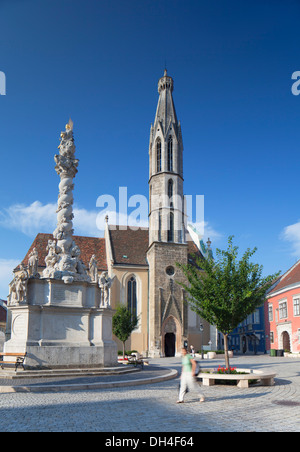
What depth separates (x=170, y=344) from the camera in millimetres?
42219

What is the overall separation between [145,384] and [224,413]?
602 centimetres

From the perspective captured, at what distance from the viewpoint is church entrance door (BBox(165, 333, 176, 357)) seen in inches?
1661

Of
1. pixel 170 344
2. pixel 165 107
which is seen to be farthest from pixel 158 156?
pixel 170 344

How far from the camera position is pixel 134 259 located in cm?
4491

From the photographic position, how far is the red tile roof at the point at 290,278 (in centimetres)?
4241

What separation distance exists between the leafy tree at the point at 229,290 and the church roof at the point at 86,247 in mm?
A: 30176

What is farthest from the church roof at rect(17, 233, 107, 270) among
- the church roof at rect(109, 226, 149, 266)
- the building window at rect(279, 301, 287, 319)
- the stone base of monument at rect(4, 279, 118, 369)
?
the stone base of monument at rect(4, 279, 118, 369)

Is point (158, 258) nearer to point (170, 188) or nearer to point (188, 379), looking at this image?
point (170, 188)

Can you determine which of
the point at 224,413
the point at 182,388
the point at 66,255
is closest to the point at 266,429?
the point at 224,413

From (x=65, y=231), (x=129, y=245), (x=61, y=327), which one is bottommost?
(x=61, y=327)

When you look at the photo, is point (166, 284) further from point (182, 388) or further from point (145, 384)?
point (182, 388)

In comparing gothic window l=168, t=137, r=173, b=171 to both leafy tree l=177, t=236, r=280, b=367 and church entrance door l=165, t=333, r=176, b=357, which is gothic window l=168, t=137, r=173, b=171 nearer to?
church entrance door l=165, t=333, r=176, b=357

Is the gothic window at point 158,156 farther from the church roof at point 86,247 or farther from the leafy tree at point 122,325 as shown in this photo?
the leafy tree at point 122,325

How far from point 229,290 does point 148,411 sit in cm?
799
